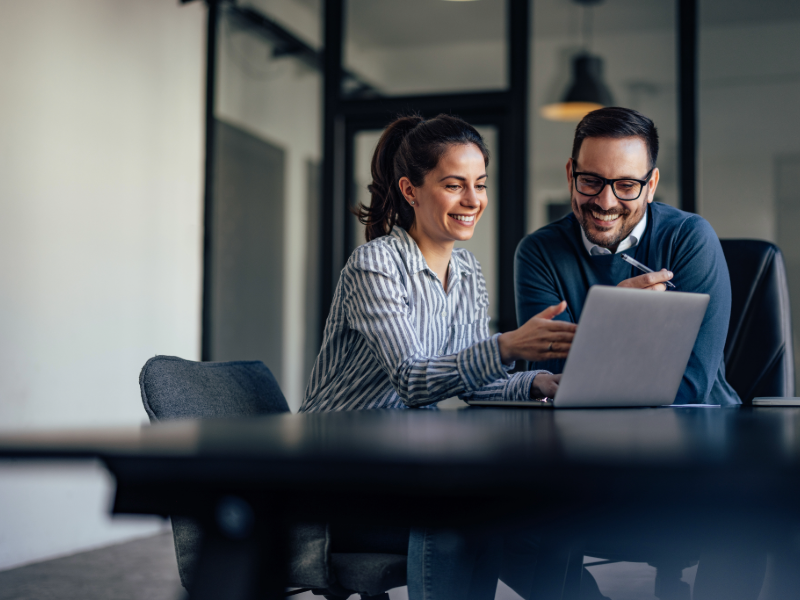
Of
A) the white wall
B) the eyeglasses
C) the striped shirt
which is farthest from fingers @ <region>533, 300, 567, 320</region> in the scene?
the white wall

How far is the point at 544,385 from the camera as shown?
1.46 meters

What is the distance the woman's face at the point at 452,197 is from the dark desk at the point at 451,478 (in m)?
1.10

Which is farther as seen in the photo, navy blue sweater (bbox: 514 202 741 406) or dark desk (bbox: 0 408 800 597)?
navy blue sweater (bbox: 514 202 741 406)

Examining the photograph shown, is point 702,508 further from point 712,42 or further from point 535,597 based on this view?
point 712,42

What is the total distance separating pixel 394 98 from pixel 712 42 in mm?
1572

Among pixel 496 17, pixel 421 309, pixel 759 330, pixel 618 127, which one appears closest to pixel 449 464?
pixel 421 309

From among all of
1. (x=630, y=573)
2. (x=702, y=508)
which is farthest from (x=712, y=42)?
(x=702, y=508)

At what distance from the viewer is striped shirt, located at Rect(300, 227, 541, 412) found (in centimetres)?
134

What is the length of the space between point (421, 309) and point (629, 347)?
52cm

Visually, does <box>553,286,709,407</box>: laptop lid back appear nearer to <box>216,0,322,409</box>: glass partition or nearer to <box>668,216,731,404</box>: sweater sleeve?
<box>668,216,731,404</box>: sweater sleeve

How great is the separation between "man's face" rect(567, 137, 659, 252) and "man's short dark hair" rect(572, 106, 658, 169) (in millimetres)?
16

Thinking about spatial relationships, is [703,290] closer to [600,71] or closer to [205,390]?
[205,390]

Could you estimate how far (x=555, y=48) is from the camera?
391 centimetres

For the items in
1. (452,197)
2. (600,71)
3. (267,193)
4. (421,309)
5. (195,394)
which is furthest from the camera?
(267,193)
